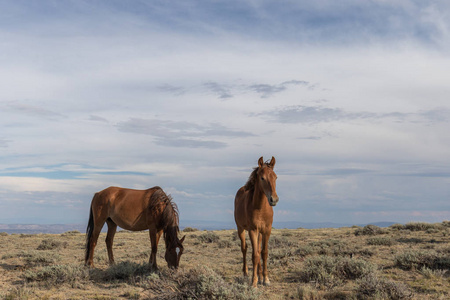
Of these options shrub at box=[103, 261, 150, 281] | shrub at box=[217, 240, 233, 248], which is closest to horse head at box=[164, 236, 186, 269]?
shrub at box=[103, 261, 150, 281]

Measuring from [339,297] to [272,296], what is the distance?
138 centimetres

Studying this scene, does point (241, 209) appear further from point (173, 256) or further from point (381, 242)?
point (381, 242)

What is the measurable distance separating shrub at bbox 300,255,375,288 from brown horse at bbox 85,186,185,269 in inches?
133

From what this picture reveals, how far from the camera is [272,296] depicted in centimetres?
765

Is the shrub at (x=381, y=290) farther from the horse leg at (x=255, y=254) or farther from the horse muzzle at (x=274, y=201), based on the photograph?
the horse muzzle at (x=274, y=201)

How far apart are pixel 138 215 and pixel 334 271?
579 centimetres

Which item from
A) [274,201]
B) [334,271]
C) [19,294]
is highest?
[274,201]

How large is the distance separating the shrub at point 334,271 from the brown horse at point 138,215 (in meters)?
3.37

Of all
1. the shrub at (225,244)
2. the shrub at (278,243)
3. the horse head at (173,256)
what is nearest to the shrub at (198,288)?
the horse head at (173,256)

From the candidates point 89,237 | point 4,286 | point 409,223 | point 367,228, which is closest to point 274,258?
point 89,237

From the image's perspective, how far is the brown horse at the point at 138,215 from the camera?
32.9 ft

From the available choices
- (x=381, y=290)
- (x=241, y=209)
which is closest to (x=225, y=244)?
(x=241, y=209)

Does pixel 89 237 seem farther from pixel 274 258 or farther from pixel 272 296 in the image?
pixel 272 296

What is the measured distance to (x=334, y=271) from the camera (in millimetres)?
8922
